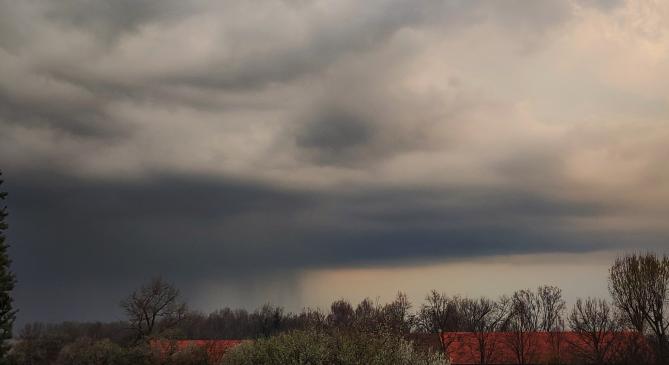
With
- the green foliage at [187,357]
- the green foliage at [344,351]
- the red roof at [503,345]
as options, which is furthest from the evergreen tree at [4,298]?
the red roof at [503,345]

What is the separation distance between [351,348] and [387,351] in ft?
8.20

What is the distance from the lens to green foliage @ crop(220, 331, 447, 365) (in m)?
39.1

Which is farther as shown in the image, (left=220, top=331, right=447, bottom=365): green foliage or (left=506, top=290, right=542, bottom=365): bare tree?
(left=506, top=290, right=542, bottom=365): bare tree

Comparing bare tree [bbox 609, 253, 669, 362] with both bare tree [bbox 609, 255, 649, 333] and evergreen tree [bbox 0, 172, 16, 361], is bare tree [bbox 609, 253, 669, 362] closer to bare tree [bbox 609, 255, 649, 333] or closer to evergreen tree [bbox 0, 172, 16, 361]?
bare tree [bbox 609, 255, 649, 333]

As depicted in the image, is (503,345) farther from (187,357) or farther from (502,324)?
(187,357)

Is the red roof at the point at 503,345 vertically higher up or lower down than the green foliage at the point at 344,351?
lower down

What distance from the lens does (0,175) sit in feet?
139

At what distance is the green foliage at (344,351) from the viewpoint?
39125 millimetres

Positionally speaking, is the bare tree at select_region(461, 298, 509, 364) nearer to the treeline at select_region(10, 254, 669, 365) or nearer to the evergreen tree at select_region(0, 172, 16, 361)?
the treeline at select_region(10, 254, 669, 365)

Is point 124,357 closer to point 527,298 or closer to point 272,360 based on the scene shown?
point 272,360

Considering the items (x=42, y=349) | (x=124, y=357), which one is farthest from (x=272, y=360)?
(x=42, y=349)

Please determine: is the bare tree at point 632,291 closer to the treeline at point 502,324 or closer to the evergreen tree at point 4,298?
the treeline at point 502,324

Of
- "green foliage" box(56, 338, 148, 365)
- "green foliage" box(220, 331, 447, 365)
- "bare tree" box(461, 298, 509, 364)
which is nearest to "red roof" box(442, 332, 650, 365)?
"bare tree" box(461, 298, 509, 364)

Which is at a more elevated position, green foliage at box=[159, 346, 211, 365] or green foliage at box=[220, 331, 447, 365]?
green foliage at box=[220, 331, 447, 365]
